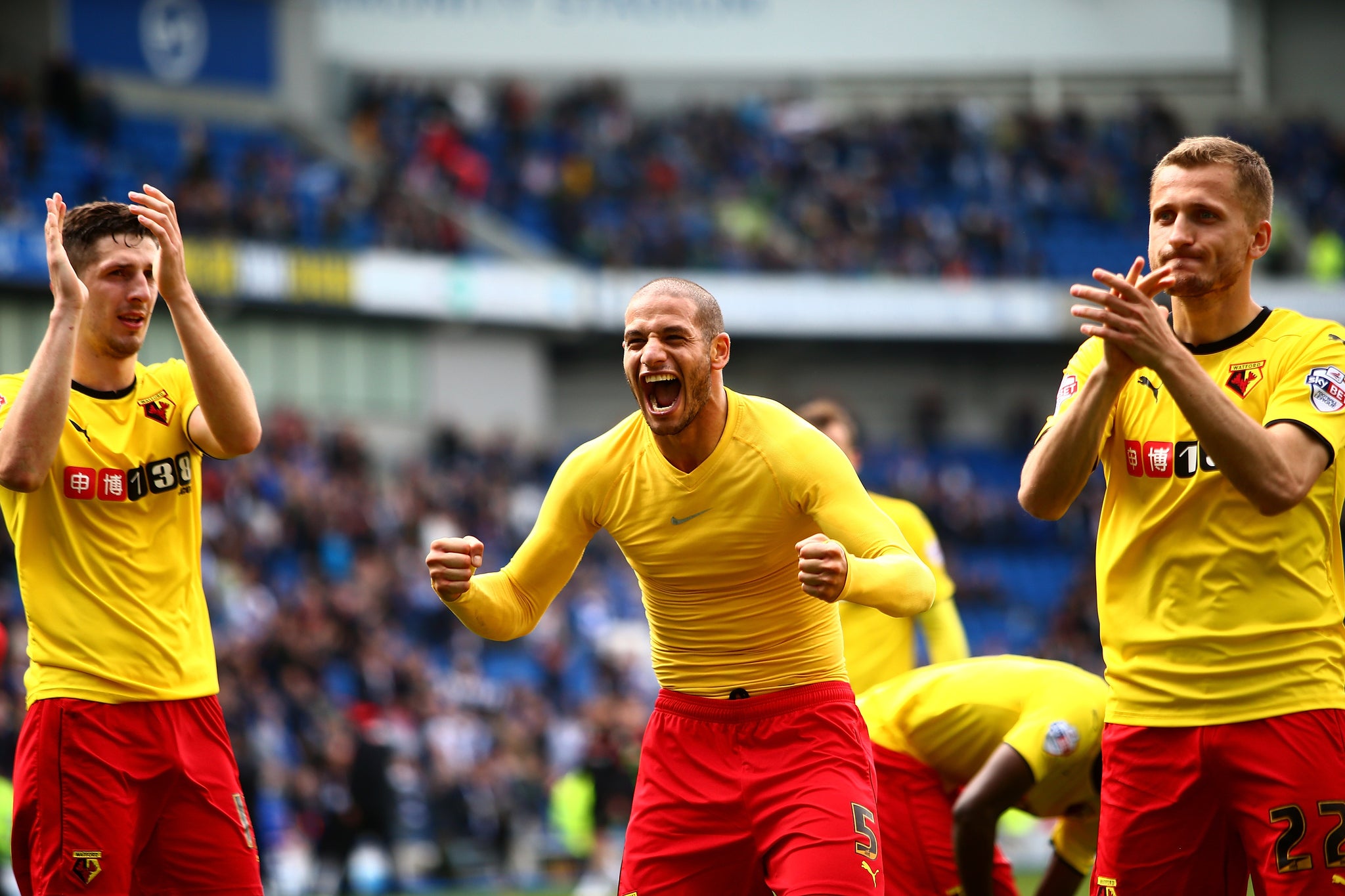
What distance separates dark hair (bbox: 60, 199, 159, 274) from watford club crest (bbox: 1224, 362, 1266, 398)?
3492mm

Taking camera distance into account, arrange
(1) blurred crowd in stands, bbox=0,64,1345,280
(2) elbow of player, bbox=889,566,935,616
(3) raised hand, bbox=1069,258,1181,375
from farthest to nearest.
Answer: (1) blurred crowd in stands, bbox=0,64,1345,280
(2) elbow of player, bbox=889,566,935,616
(3) raised hand, bbox=1069,258,1181,375

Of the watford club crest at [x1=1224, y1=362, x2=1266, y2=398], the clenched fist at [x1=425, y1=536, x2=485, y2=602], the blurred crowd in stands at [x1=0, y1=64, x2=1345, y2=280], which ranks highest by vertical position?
the blurred crowd in stands at [x1=0, y1=64, x2=1345, y2=280]

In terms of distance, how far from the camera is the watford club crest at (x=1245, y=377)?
4.59 m

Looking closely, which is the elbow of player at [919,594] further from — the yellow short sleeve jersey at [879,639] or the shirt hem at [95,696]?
the shirt hem at [95,696]

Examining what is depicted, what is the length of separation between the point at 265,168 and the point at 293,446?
7708 millimetres

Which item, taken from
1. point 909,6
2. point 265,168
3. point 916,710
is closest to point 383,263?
point 265,168

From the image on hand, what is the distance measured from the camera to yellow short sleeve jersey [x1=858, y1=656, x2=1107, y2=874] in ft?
20.8

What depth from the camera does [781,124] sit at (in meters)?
39.6

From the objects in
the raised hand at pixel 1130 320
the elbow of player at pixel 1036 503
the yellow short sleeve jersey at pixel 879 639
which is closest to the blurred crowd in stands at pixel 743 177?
the yellow short sleeve jersey at pixel 879 639

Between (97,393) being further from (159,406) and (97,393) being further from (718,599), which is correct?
(718,599)

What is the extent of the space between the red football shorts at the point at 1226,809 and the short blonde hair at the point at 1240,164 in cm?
142

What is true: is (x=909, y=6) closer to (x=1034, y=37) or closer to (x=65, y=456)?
(x=1034, y=37)

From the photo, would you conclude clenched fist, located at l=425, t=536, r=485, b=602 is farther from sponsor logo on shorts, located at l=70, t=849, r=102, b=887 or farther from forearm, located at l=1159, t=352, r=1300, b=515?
forearm, located at l=1159, t=352, r=1300, b=515

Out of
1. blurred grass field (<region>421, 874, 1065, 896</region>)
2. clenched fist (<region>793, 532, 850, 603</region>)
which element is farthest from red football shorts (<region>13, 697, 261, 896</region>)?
blurred grass field (<region>421, 874, 1065, 896</region>)
